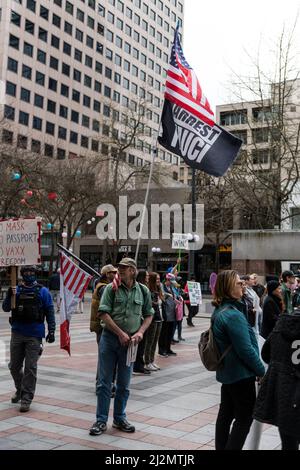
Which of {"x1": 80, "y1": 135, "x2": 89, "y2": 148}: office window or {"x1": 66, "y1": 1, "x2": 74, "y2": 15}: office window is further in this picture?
{"x1": 80, "y1": 135, "x2": 89, "y2": 148}: office window

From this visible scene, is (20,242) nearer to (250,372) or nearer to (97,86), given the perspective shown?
(250,372)

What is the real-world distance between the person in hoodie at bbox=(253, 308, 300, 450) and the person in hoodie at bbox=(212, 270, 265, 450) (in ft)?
1.35

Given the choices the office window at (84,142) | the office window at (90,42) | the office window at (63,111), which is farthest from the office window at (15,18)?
the office window at (84,142)

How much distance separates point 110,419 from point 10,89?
59952 millimetres

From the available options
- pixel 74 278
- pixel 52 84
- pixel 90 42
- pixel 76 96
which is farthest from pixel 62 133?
pixel 74 278

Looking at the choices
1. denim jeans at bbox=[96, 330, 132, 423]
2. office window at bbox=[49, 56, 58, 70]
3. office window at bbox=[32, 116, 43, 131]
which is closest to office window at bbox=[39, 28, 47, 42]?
office window at bbox=[49, 56, 58, 70]

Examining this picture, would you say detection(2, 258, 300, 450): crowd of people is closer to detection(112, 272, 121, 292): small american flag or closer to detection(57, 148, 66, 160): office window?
detection(112, 272, 121, 292): small american flag

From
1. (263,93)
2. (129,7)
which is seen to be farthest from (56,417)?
(129,7)

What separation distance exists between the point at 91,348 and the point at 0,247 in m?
5.75

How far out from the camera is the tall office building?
61.2 metres

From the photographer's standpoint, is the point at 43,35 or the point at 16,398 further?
the point at 43,35

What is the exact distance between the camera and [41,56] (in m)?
66.1
